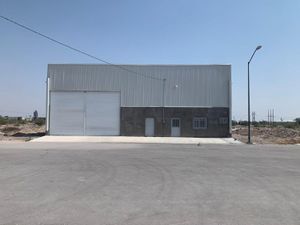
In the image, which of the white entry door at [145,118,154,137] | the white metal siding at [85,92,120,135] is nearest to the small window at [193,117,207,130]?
the white entry door at [145,118,154,137]

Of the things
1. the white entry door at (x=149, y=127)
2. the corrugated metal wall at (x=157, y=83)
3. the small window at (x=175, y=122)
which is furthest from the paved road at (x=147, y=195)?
the corrugated metal wall at (x=157, y=83)

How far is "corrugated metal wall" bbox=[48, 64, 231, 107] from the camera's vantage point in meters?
50.1

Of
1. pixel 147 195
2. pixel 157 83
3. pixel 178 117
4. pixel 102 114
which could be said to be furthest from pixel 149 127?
Result: pixel 147 195

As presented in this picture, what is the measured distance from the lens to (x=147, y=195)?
35.9 feet

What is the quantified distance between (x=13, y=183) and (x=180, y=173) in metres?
5.72

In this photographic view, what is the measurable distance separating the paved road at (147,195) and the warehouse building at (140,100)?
31.9m

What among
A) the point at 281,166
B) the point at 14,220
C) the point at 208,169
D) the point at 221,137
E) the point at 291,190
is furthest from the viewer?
the point at 221,137

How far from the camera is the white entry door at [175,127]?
50156 millimetres

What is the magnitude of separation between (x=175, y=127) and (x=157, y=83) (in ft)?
17.5

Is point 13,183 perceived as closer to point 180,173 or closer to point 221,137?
point 180,173

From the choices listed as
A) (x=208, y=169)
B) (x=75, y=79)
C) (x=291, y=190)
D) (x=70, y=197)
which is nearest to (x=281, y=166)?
(x=208, y=169)

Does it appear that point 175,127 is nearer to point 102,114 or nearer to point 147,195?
point 102,114

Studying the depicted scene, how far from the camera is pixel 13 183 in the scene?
12.8m

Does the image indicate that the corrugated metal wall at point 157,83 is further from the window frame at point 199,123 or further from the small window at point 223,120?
the window frame at point 199,123
